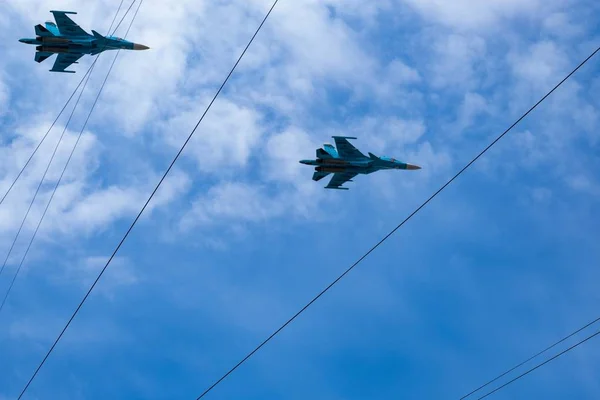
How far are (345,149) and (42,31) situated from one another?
29.8 meters

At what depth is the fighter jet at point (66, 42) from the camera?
74812 mm

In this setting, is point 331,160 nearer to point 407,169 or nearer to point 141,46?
point 407,169

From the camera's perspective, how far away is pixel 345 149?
83938 mm

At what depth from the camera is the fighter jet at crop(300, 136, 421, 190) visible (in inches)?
3258

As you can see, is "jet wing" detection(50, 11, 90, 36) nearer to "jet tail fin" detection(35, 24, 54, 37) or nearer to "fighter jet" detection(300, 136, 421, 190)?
"jet tail fin" detection(35, 24, 54, 37)

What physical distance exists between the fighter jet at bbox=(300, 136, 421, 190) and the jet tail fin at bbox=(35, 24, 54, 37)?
993 inches

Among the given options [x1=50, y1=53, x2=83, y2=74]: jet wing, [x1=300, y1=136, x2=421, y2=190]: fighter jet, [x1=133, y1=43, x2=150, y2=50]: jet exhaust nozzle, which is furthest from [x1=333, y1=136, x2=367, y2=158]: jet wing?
[x1=50, y1=53, x2=83, y2=74]: jet wing

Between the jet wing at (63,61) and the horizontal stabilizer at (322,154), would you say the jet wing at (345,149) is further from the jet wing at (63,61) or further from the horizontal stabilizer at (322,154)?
the jet wing at (63,61)

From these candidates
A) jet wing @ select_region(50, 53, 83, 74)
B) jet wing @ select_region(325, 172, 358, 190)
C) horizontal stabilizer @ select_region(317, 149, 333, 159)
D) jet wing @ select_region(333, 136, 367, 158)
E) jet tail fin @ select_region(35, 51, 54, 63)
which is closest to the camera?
jet tail fin @ select_region(35, 51, 54, 63)

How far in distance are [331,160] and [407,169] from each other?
9.63 meters

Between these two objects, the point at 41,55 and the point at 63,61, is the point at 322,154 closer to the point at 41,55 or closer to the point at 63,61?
the point at 63,61

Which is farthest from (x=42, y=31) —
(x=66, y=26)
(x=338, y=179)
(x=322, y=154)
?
(x=338, y=179)

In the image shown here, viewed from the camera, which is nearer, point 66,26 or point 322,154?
point 66,26

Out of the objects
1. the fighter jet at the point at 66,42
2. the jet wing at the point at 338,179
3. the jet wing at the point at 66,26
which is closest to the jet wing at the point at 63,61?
the fighter jet at the point at 66,42
